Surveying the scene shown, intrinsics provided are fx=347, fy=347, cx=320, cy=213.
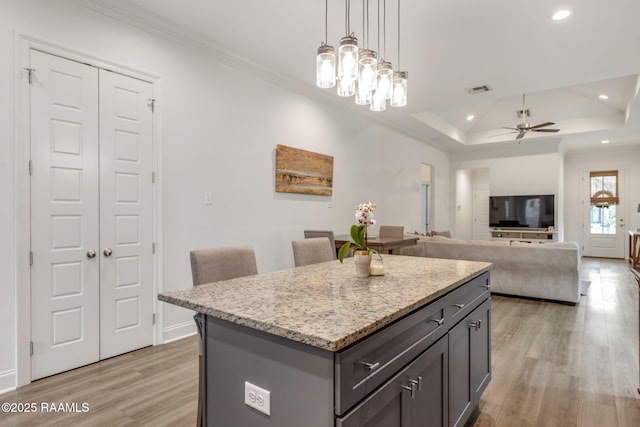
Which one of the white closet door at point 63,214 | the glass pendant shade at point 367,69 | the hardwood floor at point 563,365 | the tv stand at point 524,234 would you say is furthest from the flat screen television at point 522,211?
the white closet door at point 63,214

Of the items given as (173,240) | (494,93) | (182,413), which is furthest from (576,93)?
(182,413)

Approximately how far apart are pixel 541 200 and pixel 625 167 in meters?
2.69

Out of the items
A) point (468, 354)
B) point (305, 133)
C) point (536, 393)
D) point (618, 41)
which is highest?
point (618, 41)

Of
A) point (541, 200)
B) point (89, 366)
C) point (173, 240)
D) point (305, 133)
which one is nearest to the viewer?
point (89, 366)

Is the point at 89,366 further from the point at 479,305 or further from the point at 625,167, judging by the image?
the point at 625,167

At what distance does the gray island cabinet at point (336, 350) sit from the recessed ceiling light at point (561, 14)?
104 inches

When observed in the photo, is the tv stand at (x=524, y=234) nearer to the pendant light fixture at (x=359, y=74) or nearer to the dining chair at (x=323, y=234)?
the dining chair at (x=323, y=234)

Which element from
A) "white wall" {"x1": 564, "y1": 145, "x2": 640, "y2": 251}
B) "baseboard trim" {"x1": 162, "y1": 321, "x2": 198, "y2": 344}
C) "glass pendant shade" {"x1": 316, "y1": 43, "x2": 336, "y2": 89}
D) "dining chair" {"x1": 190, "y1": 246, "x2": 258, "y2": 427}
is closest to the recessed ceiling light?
"glass pendant shade" {"x1": 316, "y1": 43, "x2": 336, "y2": 89}

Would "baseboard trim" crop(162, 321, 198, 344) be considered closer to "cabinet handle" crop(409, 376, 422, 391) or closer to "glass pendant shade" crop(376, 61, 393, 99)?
"cabinet handle" crop(409, 376, 422, 391)

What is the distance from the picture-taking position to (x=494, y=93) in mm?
5027

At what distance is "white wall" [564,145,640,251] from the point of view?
8703mm

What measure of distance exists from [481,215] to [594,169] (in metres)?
2.99

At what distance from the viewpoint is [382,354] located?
1.14 metres

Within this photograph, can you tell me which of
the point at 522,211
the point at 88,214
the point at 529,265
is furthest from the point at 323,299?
the point at 522,211
